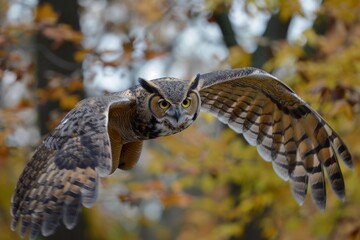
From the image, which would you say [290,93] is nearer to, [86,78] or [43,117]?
[86,78]

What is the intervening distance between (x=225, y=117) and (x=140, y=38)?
176 cm

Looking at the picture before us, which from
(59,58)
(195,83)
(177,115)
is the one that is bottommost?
(177,115)

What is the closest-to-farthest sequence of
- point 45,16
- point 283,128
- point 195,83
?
point 195,83, point 283,128, point 45,16

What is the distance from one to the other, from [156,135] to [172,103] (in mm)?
301

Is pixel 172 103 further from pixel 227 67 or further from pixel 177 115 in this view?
pixel 227 67

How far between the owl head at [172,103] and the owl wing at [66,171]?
294 millimetres

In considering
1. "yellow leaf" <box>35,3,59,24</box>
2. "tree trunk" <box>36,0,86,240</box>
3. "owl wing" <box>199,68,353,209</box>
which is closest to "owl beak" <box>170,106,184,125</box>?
"owl wing" <box>199,68,353,209</box>

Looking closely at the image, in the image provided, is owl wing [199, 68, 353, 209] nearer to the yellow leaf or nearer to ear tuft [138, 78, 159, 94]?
ear tuft [138, 78, 159, 94]

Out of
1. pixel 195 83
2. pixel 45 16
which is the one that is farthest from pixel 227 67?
pixel 195 83

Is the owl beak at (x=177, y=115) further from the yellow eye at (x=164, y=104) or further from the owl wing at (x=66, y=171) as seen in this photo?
the owl wing at (x=66, y=171)

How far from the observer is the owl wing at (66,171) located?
430 centimetres

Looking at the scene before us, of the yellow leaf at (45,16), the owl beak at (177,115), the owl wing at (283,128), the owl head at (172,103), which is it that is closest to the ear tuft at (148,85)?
the owl head at (172,103)

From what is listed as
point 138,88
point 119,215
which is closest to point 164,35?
point 119,215

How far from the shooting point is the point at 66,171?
4492 mm
